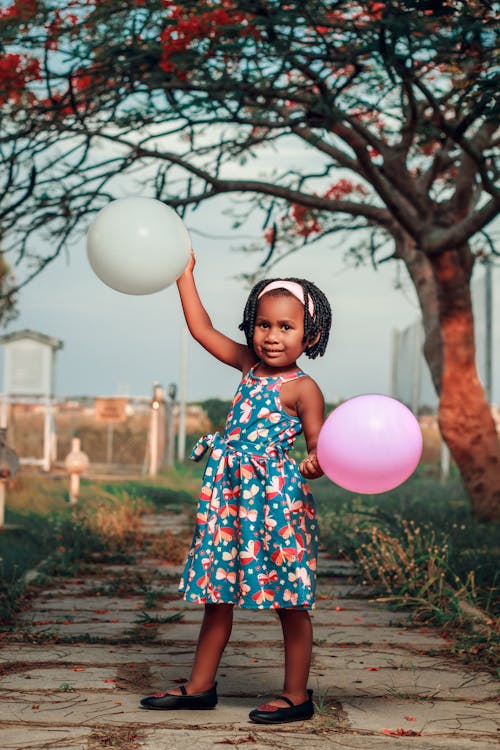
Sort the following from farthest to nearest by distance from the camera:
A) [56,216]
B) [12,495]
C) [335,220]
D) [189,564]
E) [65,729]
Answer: [12,495] < [335,220] < [56,216] < [189,564] < [65,729]

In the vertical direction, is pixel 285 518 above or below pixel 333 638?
above

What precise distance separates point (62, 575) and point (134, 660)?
107 inches

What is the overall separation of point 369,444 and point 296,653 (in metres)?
0.88

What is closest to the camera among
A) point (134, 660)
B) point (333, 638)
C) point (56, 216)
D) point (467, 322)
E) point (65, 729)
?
point (65, 729)

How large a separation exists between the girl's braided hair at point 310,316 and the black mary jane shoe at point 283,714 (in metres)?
1.25

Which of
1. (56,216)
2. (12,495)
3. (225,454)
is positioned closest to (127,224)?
(225,454)

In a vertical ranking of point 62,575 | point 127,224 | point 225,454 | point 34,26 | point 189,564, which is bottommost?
point 62,575

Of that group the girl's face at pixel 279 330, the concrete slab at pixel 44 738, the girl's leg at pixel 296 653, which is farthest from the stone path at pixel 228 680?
the girl's face at pixel 279 330

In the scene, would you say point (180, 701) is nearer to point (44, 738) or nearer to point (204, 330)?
point (44, 738)

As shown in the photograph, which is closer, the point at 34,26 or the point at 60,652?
the point at 60,652

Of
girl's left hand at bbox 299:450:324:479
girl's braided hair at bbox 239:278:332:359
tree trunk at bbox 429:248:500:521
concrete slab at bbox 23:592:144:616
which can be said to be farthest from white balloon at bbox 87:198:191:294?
tree trunk at bbox 429:248:500:521

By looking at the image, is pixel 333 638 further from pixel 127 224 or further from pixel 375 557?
pixel 127 224

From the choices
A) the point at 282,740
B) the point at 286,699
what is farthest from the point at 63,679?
the point at 282,740

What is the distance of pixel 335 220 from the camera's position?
10.4 m
